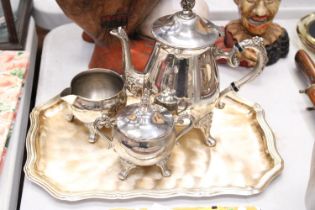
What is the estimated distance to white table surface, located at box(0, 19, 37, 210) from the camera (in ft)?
1.89

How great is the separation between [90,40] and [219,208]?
42cm

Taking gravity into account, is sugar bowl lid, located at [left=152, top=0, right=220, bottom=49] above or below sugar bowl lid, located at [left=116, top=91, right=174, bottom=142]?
above

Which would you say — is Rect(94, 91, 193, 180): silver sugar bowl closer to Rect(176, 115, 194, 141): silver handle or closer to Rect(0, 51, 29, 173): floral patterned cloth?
Rect(176, 115, 194, 141): silver handle

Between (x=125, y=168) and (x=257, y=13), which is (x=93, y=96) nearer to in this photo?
(x=125, y=168)

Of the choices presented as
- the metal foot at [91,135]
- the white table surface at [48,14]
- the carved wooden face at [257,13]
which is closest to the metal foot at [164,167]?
the metal foot at [91,135]

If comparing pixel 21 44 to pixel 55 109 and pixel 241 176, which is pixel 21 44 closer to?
pixel 55 109

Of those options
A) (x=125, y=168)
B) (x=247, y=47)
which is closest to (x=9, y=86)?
(x=125, y=168)

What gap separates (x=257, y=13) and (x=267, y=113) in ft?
0.54

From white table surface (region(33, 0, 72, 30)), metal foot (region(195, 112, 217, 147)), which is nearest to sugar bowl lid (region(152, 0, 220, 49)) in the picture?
metal foot (region(195, 112, 217, 147))

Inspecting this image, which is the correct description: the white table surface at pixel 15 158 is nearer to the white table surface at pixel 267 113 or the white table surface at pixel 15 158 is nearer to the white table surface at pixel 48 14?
the white table surface at pixel 267 113

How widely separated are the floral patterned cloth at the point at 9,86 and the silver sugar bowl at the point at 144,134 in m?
0.16

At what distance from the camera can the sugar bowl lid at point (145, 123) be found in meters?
0.55

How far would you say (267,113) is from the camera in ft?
2.36

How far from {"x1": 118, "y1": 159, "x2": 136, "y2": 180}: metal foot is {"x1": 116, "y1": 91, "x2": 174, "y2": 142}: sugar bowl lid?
0.16ft
